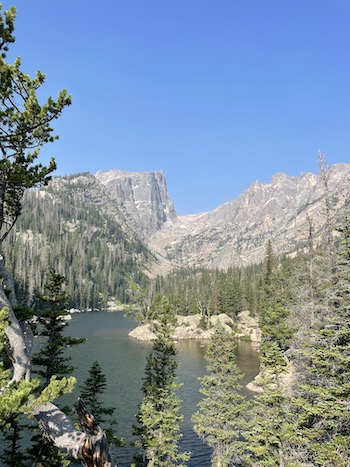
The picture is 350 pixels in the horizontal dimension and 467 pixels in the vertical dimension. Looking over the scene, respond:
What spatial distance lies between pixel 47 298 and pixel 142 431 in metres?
12.3

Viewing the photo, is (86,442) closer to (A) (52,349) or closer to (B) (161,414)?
(A) (52,349)

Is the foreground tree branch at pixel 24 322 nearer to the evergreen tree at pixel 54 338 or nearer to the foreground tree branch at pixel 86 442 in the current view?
the foreground tree branch at pixel 86 442

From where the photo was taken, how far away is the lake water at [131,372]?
111 ft

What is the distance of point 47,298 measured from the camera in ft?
68.1

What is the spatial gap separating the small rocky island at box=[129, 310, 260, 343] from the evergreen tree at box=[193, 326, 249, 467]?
64.6 metres

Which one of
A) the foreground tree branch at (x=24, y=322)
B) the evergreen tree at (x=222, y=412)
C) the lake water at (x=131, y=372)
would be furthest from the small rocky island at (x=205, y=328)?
the foreground tree branch at (x=24, y=322)

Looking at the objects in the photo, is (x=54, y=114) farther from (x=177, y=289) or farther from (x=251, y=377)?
(x=177, y=289)

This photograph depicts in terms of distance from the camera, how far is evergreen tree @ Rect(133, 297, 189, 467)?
23.1 m

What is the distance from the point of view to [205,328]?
10288 cm

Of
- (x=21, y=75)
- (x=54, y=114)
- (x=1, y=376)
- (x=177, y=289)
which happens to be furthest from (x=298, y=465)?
(x=177, y=289)

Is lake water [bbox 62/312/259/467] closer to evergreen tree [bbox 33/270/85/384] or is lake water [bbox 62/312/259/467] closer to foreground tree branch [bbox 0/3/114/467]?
evergreen tree [bbox 33/270/85/384]

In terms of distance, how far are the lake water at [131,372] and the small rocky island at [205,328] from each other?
4.40 m

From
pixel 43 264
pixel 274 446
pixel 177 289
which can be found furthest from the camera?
pixel 43 264

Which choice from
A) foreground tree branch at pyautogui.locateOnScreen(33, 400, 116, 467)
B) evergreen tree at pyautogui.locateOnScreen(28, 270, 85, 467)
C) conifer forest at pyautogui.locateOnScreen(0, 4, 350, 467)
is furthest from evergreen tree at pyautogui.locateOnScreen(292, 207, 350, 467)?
evergreen tree at pyautogui.locateOnScreen(28, 270, 85, 467)
